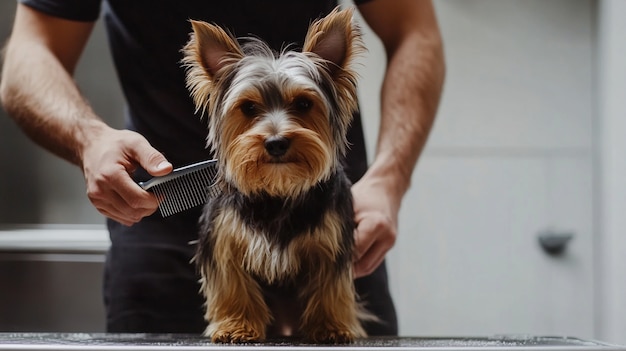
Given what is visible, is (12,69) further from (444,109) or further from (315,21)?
(444,109)

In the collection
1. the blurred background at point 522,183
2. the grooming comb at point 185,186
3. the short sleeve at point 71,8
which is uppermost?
the short sleeve at point 71,8

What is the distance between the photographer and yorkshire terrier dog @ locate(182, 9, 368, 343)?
51 centimetres

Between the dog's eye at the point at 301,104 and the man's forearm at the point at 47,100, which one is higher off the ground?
the dog's eye at the point at 301,104

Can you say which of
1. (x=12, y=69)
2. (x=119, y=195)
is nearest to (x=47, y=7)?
(x=12, y=69)

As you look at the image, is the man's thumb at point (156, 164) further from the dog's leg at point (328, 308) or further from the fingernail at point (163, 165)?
the dog's leg at point (328, 308)

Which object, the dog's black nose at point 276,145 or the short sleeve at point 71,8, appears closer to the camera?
the dog's black nose at point 276,145

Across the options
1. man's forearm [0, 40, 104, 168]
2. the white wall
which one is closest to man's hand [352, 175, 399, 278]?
man's forearm [0, 40, 104, 168]

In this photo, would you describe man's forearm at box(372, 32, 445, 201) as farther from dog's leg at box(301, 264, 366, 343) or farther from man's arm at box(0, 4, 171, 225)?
man's arm at box(0, 4, 171, 225)

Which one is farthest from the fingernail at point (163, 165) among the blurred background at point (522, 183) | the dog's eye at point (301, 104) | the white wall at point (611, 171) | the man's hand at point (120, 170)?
the white wall at point (611, 171)

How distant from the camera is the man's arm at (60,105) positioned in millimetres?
575

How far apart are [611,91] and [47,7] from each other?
654 millimetres

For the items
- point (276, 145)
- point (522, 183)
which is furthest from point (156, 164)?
point (522, 183)

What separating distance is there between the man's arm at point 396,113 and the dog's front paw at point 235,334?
4.2 inches

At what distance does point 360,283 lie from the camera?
65 cm
